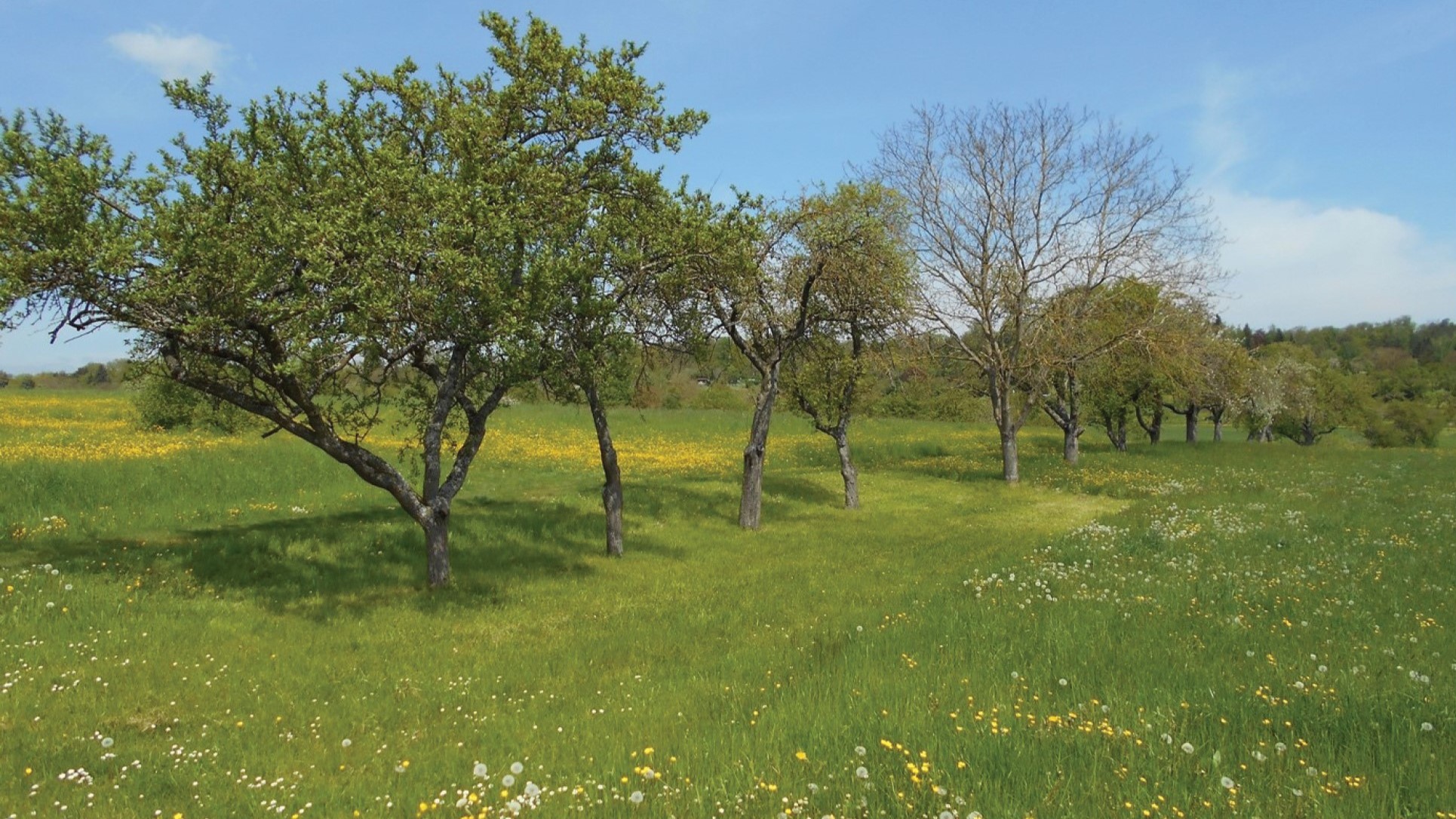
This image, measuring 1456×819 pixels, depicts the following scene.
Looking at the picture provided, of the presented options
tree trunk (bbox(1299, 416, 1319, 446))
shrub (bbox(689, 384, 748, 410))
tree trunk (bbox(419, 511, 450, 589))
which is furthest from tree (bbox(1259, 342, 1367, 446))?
tree trunk (bbox(419, 511, 450, 589))

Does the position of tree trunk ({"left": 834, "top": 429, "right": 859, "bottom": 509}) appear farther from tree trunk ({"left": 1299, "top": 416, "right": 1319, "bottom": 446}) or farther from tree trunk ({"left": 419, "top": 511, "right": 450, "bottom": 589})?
tree trunk ({"left": 1299, "top": 416, "right": 1319, "bottom": 446})

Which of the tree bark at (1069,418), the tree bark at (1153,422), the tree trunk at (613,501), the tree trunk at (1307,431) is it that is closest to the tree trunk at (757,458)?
the tree trunk at (613,501)

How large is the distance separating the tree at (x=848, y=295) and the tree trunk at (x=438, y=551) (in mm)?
12307

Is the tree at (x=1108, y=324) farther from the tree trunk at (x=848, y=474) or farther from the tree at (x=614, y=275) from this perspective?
the tree at (x=614, y=275)

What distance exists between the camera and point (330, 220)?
10.8 m

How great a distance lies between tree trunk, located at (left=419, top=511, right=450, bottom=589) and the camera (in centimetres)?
A: 1412

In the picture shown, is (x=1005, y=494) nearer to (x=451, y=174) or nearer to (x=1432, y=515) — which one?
(x=1432, y=515)

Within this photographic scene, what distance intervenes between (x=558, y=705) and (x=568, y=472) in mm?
23534

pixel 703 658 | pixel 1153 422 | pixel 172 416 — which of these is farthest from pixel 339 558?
pixel 1153 422

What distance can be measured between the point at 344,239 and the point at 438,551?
6324 mm

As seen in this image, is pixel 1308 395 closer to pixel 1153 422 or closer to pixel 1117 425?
A: pixel 1153 422

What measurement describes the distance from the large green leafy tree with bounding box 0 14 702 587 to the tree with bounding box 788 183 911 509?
809 cm

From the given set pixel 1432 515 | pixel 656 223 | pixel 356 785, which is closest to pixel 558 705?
pixel 356 785

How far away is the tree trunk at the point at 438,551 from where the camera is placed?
556 inches
